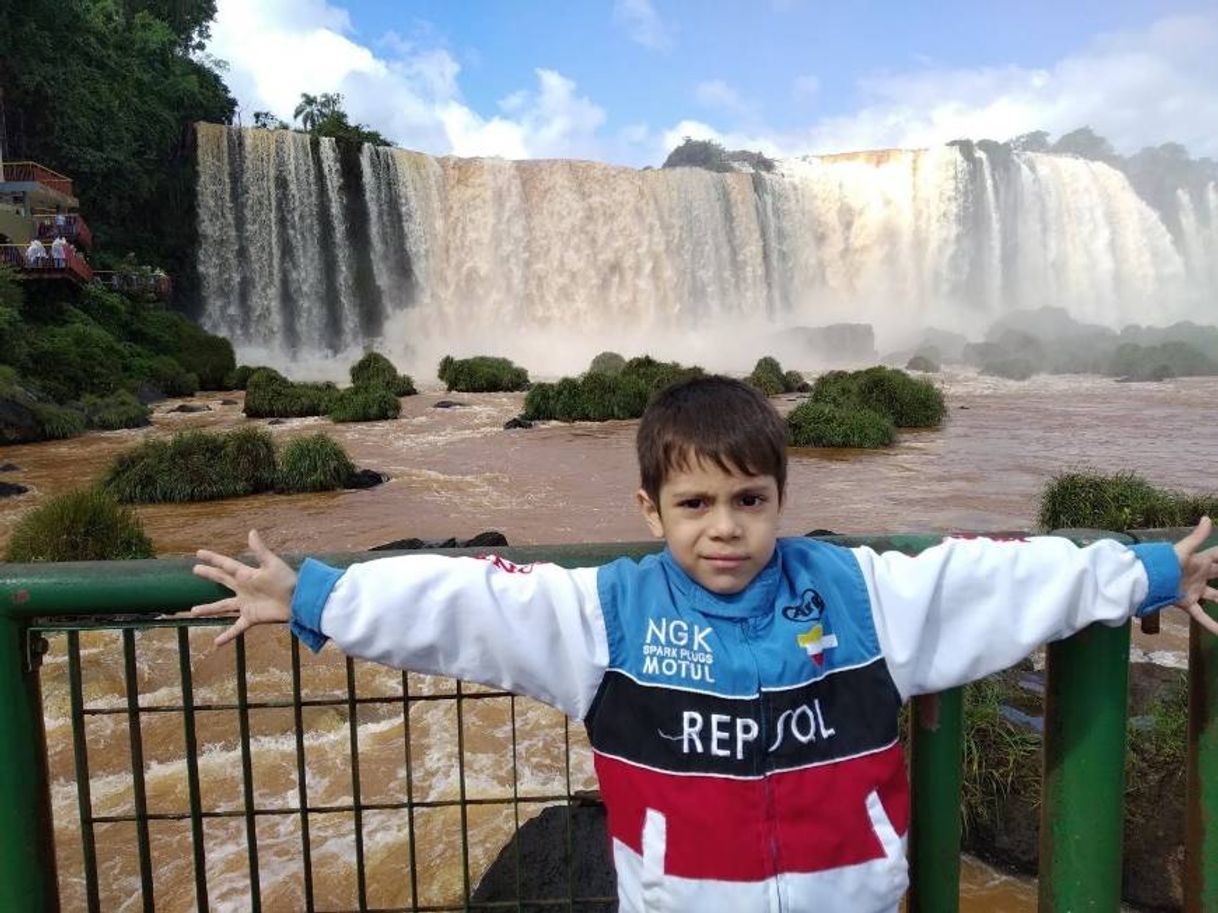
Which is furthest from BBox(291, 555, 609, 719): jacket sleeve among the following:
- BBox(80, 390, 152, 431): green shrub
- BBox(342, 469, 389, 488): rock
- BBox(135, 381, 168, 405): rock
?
BBox(135, 381, 168, 405): rock

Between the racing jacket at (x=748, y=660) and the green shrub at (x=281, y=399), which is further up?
the green shrub at (x=281, y=399)

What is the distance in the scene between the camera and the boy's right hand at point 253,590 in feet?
5.22

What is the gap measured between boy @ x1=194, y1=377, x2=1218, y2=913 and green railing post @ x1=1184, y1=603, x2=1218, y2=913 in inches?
6.1

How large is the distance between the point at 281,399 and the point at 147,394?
14.9 ft

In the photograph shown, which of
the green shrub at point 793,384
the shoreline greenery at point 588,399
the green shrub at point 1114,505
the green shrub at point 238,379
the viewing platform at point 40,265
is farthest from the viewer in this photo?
the green shrub at point 238,379

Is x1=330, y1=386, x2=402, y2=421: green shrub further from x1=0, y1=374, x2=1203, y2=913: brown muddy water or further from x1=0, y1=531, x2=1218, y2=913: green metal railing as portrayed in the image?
x1=0, y1=531, x2=1218, y2=913: green metal railing

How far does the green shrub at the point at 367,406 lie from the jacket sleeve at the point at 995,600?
19.7 meters

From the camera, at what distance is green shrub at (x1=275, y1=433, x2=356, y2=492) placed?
1280 centimetres

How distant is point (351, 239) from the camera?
32.5m

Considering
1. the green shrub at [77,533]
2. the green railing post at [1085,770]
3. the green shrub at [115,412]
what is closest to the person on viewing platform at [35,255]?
the green shrub at [115,412]

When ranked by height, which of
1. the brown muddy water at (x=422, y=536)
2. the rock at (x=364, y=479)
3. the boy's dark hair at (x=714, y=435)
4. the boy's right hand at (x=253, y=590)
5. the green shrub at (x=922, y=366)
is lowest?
the brown muddy water at (x=422, y=536)

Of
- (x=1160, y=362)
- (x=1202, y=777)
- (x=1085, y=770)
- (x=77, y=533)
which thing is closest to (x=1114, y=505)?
(x=1202, y=777)

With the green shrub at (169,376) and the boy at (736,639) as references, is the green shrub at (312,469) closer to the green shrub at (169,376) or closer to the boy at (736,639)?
the boy at (736,639)

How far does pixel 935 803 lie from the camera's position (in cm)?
181
